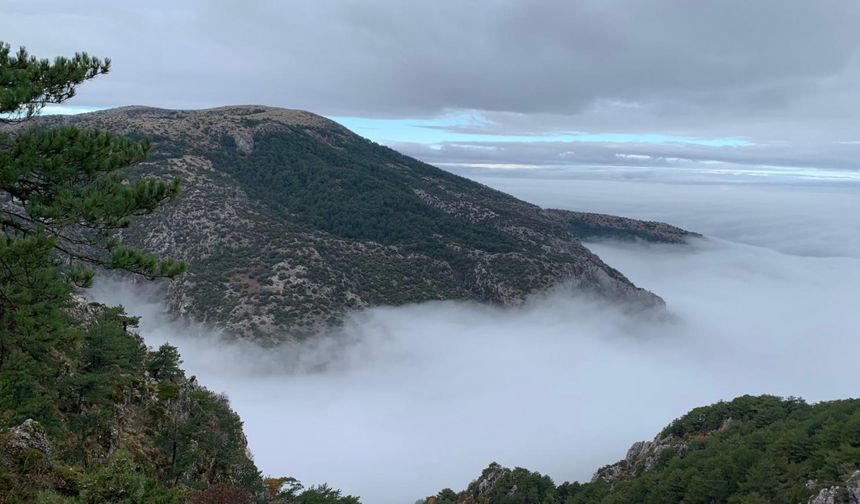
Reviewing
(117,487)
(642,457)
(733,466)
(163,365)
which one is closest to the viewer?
(117,487)

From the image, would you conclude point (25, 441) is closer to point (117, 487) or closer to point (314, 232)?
point (117, 487)

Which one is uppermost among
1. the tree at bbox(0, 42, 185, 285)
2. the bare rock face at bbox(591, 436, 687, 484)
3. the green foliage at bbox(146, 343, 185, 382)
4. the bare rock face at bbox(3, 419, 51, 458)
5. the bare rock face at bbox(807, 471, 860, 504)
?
the tree at bbox(0, 42, 185, 285)

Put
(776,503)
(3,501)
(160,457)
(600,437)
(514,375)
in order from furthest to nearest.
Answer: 1. (514,375)
2. (600,437)
3. (776,503)
4. (160,457)
5. (3,501)

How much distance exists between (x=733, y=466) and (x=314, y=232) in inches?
3488

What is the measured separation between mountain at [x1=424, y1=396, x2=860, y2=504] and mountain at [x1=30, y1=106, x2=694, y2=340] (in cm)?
4623

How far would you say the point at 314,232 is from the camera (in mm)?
106688

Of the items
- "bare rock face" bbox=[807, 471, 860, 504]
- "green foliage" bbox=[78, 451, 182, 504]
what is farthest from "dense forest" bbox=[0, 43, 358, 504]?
"bare rock face" bbox=[807, 471, 860, 504]

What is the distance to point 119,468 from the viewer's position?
938 cm

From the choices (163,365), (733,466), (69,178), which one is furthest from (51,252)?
(733,466)

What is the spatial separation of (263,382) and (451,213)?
2757 inches

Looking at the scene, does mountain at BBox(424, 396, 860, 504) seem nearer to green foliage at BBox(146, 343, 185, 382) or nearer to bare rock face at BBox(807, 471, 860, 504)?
bare rock face at BBox(807, 471, 860, 504)

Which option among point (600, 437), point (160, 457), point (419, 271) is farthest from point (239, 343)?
point (600, 437)

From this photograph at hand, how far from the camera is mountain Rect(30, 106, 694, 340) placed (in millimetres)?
84625

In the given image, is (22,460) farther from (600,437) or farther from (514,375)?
(514,375)
